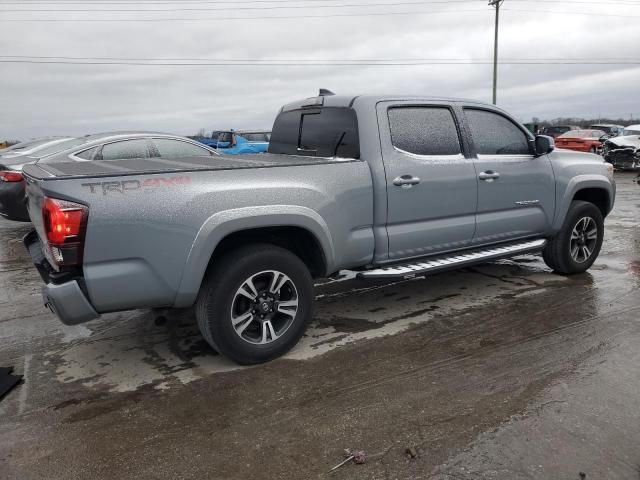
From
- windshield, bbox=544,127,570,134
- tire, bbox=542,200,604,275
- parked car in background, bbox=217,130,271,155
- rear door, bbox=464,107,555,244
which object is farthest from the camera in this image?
windshield, bbox=544,127,570,134

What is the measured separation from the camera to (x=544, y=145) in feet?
17.8

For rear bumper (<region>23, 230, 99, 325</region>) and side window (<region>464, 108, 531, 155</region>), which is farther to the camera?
side window (<region>464, 108, 531, 155</region>)

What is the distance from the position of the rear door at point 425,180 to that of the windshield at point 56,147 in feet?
19.8

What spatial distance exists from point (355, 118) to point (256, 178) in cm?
118

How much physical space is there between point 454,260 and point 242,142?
11.6m

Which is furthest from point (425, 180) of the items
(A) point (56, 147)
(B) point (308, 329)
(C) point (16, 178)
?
(A) point (56, 147)

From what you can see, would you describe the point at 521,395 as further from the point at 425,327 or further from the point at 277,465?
the point at 277,465

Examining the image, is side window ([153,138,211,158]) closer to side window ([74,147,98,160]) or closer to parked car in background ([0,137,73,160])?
side window ([74,147,98,160])

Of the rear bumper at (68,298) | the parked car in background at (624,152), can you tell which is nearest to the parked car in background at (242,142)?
the rear bumper at (68,298)

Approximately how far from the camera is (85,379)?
3701 millimetres

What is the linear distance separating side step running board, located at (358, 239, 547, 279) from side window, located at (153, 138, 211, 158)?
4820 mm

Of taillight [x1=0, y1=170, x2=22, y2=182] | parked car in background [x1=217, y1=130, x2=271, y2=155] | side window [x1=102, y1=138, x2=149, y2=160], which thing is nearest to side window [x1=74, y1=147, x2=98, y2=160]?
side window [x1=102, y1=138, x2=149, y2=160]

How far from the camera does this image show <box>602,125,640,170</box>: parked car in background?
18859 mm

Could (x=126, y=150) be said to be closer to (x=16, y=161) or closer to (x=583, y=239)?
(x=16, y=161)
